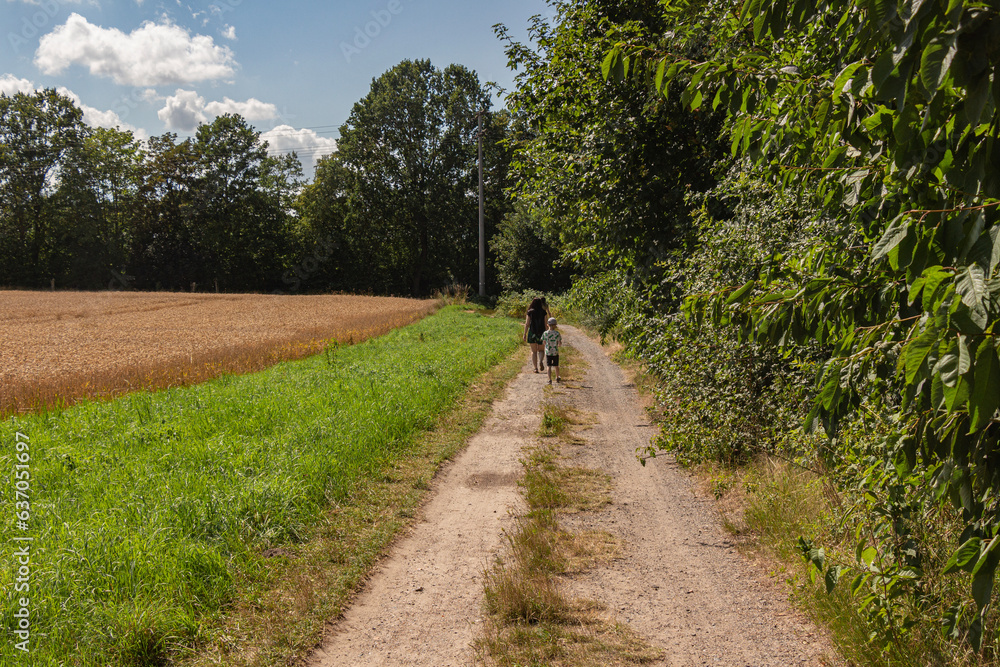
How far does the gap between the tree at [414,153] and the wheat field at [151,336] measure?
16.4 m

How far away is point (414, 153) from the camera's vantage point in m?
54.2

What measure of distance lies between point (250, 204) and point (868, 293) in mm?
61042

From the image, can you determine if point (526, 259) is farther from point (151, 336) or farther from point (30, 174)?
point (30, 174)

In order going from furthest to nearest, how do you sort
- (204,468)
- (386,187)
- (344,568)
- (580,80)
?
(386,187) → (580,80) → (204,468) → (344,568)

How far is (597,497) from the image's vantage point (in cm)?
610

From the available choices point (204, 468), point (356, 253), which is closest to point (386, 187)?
point (356, 253)

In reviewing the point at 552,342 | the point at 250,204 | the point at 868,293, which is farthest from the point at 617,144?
the point at 250,204

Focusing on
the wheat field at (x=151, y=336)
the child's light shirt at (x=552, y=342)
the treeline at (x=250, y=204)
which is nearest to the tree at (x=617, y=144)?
the child's light shirt at (x=552, y=342)

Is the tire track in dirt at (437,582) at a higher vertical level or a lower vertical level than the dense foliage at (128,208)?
lower

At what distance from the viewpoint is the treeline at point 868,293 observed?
4.65ft

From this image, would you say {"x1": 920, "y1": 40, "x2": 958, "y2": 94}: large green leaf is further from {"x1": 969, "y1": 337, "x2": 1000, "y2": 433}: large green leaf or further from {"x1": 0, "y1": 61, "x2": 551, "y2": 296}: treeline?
{"x1": 0, "y1": 61, "x2": 551, "y2": 296}: treeline

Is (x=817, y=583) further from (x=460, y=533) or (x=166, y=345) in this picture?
(x=166, y=345)

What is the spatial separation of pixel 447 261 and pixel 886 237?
5671 centimetres

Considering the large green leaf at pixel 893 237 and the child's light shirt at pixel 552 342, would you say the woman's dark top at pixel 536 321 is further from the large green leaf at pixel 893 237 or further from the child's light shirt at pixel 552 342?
the large green leaf at pixel 893 237
